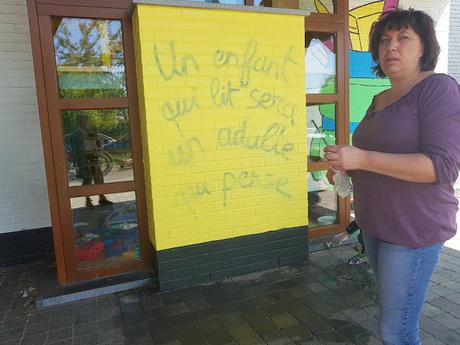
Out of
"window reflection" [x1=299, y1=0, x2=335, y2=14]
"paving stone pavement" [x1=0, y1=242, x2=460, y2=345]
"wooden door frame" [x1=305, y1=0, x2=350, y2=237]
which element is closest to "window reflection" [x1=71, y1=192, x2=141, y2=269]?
"paving stone pavement" [x1=0, y1=242, x2=460, y2=345]

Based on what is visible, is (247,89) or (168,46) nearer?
(168,46)

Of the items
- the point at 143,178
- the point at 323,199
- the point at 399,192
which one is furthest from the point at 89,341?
the point at 323,199

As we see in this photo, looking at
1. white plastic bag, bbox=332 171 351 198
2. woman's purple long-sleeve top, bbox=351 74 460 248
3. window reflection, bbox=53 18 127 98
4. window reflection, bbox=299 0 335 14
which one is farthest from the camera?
window reflection, bbox=299 0 335 14

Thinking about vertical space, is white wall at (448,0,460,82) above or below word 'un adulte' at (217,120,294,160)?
above

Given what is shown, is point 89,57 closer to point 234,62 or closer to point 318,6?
point 234,62

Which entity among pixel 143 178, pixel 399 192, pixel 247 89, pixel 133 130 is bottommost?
pixel 143 178

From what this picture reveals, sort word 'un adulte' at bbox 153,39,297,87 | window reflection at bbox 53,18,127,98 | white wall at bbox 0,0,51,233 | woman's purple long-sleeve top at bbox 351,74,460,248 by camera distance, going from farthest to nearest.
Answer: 1. white wall at bbox 0,0,51,233
2. window reflection at bbox 53,18,127,98
3. word 'un adulte' at bbox 153,39,297,87
4. woman's purple long-sleeve top at bbox 351,74,460,248

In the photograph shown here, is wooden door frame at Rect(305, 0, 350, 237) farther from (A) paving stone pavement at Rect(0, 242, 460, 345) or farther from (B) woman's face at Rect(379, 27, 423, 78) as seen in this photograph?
(B) woman's face at Rect(379, 27, 423, 78)

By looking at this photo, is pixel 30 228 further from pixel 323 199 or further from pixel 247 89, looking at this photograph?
pixel 323 199

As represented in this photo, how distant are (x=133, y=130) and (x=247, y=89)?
46.6 inches

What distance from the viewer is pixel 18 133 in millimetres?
4105

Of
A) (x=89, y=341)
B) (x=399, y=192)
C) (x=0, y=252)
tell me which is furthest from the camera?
(x=0, y=252)

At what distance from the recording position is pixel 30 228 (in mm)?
4270

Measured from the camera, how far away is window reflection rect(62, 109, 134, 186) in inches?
140
